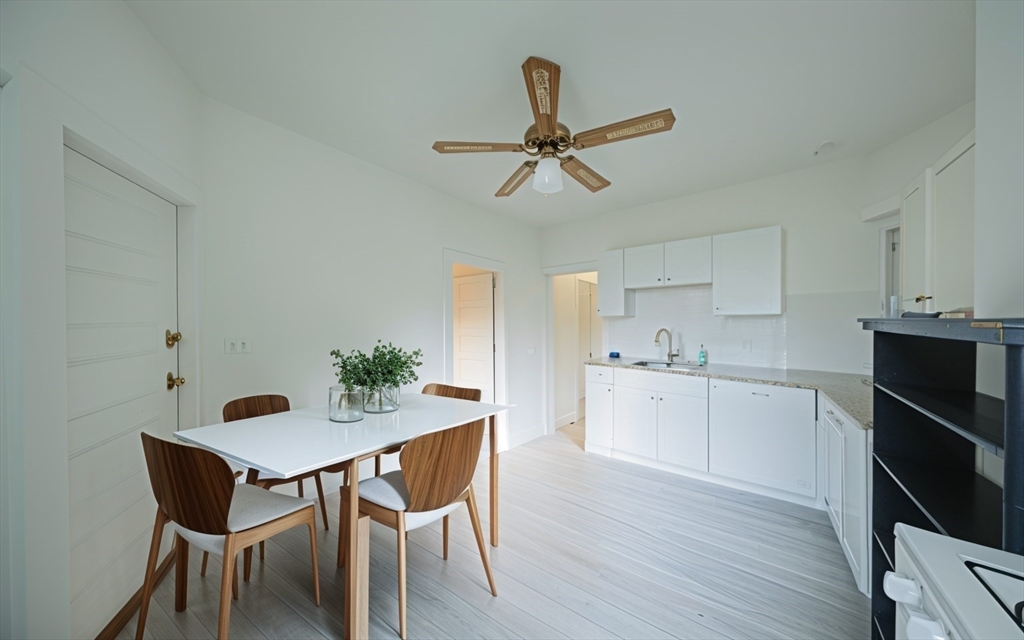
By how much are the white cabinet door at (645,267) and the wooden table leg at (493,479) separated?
2458 mm

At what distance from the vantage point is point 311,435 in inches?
62.7

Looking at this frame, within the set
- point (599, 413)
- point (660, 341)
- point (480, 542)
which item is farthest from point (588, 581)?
point (660, 341)

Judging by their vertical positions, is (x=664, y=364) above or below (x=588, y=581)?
above

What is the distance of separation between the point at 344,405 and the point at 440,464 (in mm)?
619

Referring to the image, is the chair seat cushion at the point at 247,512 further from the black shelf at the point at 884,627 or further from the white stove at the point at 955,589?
the black shelf at the point at 884,627

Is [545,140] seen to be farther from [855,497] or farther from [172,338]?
[855,497]

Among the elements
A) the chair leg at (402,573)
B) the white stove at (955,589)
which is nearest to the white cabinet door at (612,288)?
the chair leg at (402,573)

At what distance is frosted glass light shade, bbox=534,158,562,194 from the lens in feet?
6.50

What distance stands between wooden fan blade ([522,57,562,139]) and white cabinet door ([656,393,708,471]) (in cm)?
255

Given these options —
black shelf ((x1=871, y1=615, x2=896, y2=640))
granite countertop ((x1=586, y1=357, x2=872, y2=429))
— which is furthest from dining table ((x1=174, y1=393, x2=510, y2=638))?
granite countertop ((x1=586, y1=357, x2=872, y2=429))

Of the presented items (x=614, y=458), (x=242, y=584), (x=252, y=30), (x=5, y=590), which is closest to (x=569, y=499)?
(x=614, y=458)

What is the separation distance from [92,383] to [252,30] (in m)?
1.67

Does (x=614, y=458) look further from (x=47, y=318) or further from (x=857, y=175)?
(x=47, y=318)

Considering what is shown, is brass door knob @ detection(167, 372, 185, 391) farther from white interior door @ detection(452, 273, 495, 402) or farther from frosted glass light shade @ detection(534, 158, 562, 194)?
white interior door @ detection(452, 273, 495, 402)
